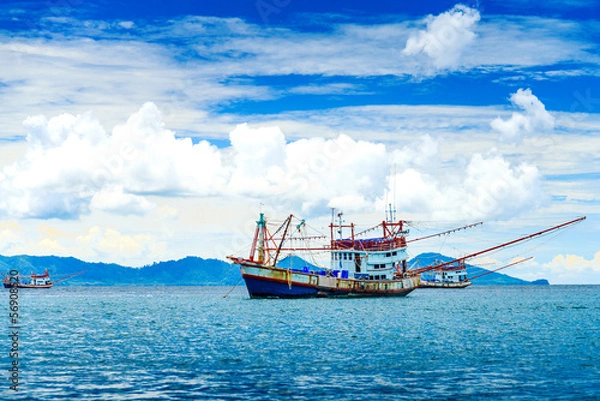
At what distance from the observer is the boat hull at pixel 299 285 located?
9712cm

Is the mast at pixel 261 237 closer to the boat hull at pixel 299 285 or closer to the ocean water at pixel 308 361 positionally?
the boat hull at pixel 299 285

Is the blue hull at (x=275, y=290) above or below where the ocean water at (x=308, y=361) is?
above

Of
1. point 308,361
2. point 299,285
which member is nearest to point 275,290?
point 299,285

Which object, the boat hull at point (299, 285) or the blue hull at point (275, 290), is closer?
the boat hull at point (299, 285)

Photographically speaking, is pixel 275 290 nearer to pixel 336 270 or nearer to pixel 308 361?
pixel 336 270

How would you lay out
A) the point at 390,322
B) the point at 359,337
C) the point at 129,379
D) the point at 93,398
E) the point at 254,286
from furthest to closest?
the point at 254,286
the point at 390,322
the point at 359,337
the point at 129,379
the point at 93,398

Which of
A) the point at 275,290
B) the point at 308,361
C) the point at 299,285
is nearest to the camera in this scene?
the point at 308,361

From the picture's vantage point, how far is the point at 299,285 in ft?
326

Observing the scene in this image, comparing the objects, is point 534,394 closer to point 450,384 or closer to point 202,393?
point 450,384

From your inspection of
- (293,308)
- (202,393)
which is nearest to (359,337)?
(202,393)

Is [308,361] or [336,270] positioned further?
[336,270]

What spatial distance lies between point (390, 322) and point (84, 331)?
89.3 feet

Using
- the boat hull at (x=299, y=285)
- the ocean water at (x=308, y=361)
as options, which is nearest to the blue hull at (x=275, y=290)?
the boat hull at (x=299, y=285)

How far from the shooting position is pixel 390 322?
63.9 metres
